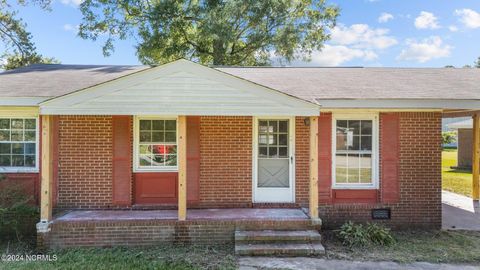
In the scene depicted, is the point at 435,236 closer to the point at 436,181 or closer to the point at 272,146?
the point at 436,181

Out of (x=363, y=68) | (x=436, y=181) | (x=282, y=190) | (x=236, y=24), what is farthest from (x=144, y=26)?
(x=436, y=181)

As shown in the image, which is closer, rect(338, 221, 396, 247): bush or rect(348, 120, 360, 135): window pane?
rect(338, 221, 396, 247): bush

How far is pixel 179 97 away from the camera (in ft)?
20.0

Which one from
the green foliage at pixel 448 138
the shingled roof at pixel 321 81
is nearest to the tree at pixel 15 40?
the shingled roof at pixel 321 81

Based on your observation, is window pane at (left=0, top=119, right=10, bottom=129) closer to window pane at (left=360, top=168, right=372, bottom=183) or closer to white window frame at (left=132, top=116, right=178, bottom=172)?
white window frame at (left=132, top=116, right=178, bottom=172)

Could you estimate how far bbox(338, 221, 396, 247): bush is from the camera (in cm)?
632

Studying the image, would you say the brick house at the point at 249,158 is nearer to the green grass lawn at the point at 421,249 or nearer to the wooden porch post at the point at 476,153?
the green grass lawn at the point at 421,249

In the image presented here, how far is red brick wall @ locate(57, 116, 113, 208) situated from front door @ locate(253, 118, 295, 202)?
3331mm

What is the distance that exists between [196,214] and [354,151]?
379cm

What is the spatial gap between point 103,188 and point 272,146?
12.7 ft

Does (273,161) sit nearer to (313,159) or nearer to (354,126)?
→ (313,159)

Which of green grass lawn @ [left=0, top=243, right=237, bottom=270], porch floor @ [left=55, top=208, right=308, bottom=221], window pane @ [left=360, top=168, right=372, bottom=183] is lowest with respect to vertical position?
green grass lawn @ [left=0, top=243, right=237, bottom=270]

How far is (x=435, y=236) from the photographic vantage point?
6.89 metres

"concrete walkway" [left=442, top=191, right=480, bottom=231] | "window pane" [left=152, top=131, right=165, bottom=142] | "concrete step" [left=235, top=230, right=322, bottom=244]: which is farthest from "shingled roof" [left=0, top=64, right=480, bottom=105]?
"concrete walkway" [left=442, top=191, right=480, bottom=231]
